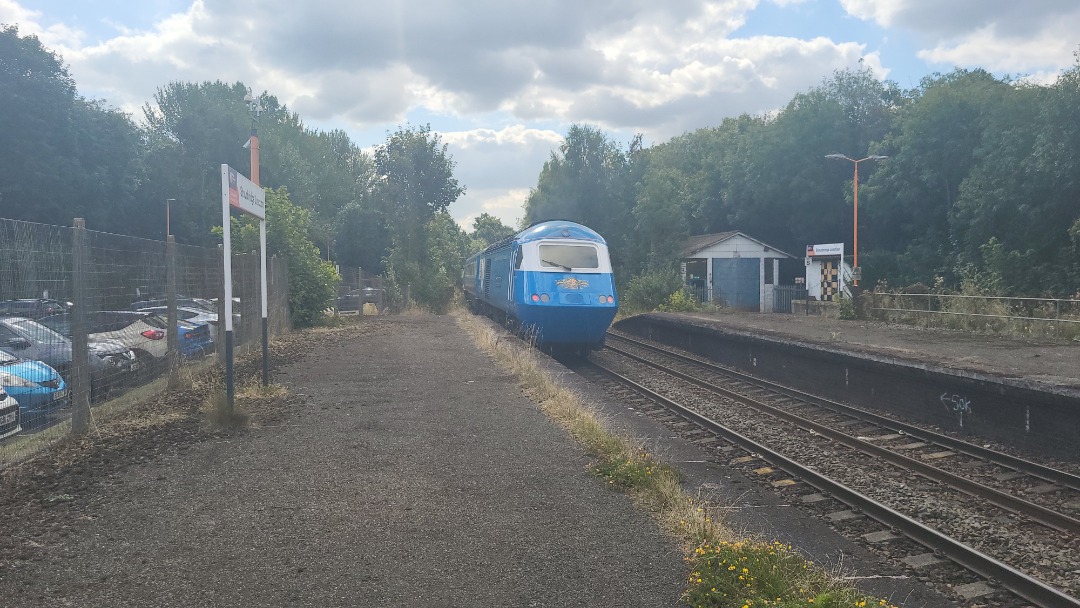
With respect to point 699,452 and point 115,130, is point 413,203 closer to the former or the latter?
point 115,130

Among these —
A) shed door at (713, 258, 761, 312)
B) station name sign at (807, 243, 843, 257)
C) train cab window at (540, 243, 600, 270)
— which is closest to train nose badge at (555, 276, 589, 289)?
train cab window at (540, 243, 600, 270)

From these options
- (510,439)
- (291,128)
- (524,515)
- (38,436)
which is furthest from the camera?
(291,128)

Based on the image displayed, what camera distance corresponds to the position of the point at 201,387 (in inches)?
404

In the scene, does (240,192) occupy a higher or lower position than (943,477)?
higher

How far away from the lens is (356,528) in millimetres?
5039

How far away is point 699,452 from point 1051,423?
169 inches

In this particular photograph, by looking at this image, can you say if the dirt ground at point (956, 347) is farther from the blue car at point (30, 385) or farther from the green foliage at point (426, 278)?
the green foliage at point (426, 278)

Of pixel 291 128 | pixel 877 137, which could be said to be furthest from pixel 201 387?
pixel 291 128

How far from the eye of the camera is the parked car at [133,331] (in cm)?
710

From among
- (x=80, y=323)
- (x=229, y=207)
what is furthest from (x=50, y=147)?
(x=80, y=323)

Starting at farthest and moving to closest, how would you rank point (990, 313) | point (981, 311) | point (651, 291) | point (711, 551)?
1. point (651, 291)
2. point (981, 311)
3. point (990, 313)
4. point (711, 551)

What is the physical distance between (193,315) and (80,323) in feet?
12.6

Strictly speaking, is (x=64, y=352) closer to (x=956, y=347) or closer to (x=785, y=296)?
(x=956, y=347)

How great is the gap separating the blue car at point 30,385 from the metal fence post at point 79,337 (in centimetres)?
29
